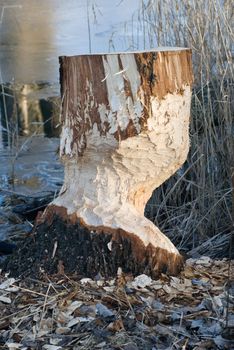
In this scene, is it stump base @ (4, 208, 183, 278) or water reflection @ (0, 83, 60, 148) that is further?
water reflection @ (0, 83, 60, 148)

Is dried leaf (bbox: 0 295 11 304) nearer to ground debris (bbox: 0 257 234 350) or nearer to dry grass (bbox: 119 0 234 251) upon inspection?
ground debris (bbox: 0 257 234 350)

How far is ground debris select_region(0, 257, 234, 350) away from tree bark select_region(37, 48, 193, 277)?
4.9 inches

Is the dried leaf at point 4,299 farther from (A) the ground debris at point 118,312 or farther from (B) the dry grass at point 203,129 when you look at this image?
(B) the dry grass at point 203,129

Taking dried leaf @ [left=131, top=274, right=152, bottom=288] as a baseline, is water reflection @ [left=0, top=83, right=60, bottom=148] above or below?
above

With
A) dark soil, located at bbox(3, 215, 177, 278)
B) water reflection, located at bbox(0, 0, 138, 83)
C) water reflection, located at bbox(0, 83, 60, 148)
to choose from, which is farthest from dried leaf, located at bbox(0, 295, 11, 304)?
water reflection, located at bbox(0, 0, 138, 83)

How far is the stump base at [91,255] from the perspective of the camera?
9.93 feet

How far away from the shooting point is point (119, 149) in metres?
2.98

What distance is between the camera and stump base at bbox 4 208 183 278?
3.03 m

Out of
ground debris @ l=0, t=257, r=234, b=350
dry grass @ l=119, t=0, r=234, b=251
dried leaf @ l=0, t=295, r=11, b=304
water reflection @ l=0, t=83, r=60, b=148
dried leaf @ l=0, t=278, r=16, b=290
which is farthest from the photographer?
water reflection @ l=0, t=83, r=60, b=148

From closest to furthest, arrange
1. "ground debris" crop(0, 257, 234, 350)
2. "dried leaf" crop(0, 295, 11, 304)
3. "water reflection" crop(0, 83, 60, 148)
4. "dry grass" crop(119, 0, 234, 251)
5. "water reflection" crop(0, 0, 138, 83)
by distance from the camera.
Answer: "ground debris" crop(0, 257, 234, 350) → "dried leaf" crop(0, 295, 11, 304) → "dry grass" crop(119, 0, 234, 251) → "water reflection" crop(0, 83, 60, 148) → "water reflection" crop(0, 0, 138, 83)

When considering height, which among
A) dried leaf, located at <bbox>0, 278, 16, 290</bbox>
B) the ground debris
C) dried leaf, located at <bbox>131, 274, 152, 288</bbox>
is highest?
dried leaf, located at <bbox>0, 278, 16, 290</bbox>

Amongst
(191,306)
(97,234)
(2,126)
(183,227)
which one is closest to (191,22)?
(183,227)

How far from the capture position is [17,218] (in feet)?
14.9

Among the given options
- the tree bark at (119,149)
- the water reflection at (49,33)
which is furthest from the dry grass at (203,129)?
the water reflection at (49,33)
